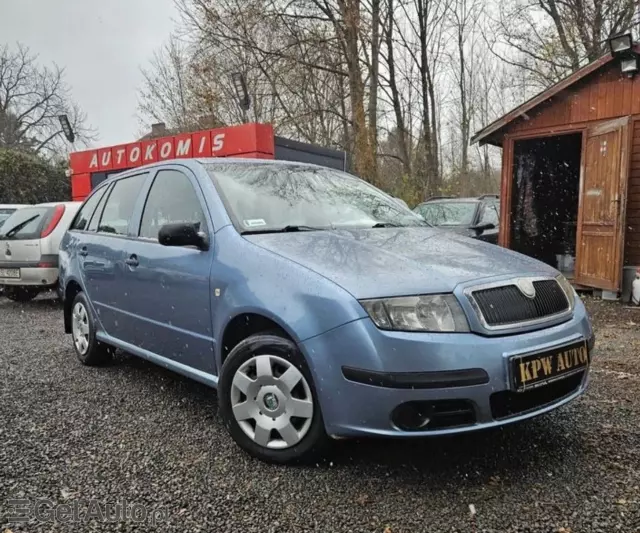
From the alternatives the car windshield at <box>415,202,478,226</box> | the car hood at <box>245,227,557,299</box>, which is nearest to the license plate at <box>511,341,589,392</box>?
the car hood at <box>245,227,557,299</box>

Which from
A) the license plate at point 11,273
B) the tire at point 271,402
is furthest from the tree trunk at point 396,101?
the tire at point 271,402

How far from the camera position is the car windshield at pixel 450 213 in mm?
9805

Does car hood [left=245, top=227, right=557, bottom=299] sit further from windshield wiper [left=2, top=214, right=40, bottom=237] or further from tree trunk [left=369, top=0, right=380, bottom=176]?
tree trunk [left=369, top=0, right=380, bottom=176]

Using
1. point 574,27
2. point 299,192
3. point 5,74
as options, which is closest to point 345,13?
point 574,27

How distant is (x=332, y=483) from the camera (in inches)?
92.8

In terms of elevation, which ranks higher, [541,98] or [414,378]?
[541,98]

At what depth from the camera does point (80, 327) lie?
4.51m

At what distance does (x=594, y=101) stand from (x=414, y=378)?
7591 millimetres

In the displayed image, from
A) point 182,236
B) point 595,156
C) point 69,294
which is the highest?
point 595,156

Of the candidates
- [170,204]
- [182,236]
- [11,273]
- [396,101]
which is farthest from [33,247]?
[396,101]

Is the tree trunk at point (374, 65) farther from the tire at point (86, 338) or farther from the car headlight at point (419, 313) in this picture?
the car headlight at point (419, 313)

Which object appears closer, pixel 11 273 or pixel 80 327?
pixel 80 327

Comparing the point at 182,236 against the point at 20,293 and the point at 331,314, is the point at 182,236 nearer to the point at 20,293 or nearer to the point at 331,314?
the point at 331,314

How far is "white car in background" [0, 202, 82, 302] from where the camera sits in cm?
738
